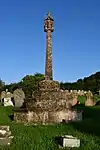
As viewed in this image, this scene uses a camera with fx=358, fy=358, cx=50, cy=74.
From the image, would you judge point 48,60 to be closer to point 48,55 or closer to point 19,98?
point 48,55

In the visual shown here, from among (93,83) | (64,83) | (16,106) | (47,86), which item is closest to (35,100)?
(47,86)

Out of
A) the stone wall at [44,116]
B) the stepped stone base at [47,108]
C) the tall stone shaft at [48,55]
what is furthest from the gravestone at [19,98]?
the stone wall at [44,116]

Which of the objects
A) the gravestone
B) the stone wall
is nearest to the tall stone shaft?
the stone wall

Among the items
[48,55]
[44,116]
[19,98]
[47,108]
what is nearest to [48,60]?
[48,55]

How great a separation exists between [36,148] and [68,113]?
13.2 m

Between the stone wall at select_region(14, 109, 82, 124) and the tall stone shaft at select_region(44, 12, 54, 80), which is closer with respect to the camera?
the stone wall at select_region(14, 109, 82, 124)

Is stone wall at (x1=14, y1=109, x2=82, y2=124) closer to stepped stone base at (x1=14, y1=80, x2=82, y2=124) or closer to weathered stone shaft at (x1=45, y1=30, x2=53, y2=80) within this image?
stepped stone base at (x1=14, y1=80, x2=82, y2=124)

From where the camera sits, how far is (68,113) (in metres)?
25.7

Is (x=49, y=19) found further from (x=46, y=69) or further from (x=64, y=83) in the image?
(x=64, y=83)

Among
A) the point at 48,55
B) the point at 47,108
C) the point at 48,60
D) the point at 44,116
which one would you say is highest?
the point at 48,55

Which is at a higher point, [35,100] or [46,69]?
[46,69]

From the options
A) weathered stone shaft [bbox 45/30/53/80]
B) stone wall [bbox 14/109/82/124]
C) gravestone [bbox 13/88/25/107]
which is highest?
weathered stone shaft [bbox 45/30/53/80]

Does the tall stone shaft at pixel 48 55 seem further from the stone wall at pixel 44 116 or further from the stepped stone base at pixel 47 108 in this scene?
the stone wall at pixel 44 116

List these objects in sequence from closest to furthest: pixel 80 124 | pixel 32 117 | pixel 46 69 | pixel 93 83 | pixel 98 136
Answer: pixel 98 136 < pixel 80 124 < pixel 32 117 < pixel 46 69 < pixel 93 83
